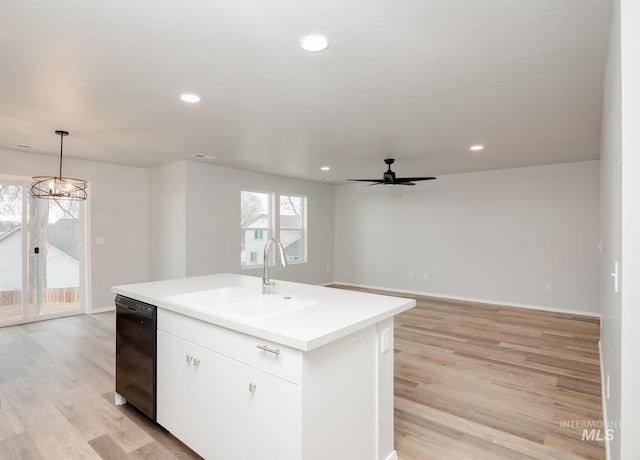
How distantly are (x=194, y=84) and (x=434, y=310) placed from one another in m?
4.83

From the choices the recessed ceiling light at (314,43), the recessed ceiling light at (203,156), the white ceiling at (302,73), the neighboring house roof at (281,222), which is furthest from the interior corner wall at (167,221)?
the recessed ceiling light at (314,43)

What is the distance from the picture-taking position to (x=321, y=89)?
8.62 ft

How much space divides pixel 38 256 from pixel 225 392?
4.89 m

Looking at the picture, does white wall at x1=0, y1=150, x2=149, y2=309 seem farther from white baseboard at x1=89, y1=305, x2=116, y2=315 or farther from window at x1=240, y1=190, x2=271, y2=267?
window at x1=240, y1=190, x2=271, y2=267

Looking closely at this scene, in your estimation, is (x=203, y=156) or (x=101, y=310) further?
(x=101, y=310)

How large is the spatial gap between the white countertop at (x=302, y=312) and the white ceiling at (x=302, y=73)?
59.6 inches

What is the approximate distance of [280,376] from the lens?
1.53 metres

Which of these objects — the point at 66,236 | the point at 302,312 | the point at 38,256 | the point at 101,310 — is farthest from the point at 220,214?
the point at 302,312

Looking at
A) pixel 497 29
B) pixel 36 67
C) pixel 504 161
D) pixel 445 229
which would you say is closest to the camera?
pixel 497 29

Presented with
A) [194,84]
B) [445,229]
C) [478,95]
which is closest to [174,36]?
[194,84]

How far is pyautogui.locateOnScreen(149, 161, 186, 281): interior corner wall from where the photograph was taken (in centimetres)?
535

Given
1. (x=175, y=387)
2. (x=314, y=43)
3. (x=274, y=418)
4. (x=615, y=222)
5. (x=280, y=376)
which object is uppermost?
(x=314, y=43)

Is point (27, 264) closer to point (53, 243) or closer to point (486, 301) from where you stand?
point (53, 243)

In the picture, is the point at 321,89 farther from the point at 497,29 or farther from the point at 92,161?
the point at 92,161
